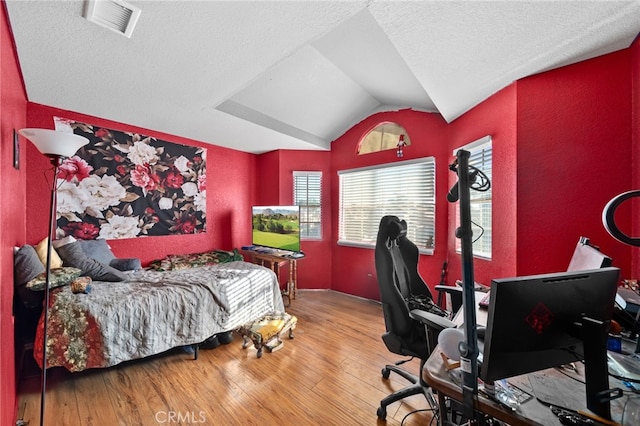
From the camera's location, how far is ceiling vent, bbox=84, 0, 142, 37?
1.33m

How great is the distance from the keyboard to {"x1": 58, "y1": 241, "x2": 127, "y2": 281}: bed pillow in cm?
265

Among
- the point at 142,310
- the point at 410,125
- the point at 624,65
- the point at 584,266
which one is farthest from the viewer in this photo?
the point at 410,125

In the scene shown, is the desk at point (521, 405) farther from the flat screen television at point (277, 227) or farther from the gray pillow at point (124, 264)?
the gray pillow at point (124, 264)

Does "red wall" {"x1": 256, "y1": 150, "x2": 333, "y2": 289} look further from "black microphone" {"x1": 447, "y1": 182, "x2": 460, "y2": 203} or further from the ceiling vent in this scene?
"black microphone" {"x1": 447, "y1": 182, "x2": 460, "y2": 203}

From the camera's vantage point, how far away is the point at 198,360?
7.30 ft

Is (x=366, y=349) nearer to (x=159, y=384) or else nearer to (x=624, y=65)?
(x=159, y=384)

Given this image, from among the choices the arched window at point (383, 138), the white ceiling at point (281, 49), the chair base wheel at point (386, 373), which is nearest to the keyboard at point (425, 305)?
the chair base wheel at point (386, 373)

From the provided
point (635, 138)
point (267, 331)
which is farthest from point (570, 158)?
point (267, 331)

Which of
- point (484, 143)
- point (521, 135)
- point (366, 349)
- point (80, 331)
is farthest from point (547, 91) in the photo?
point (80, 331)

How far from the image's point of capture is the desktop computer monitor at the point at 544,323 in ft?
2.35

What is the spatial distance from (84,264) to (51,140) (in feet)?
4.99

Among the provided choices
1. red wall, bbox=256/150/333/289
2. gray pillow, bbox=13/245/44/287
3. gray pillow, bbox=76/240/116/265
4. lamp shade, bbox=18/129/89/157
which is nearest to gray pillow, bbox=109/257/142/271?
gray pillow, bbox=76/240/116/265

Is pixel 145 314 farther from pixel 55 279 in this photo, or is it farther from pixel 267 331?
pixel 267 331

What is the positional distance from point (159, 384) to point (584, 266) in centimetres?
283
